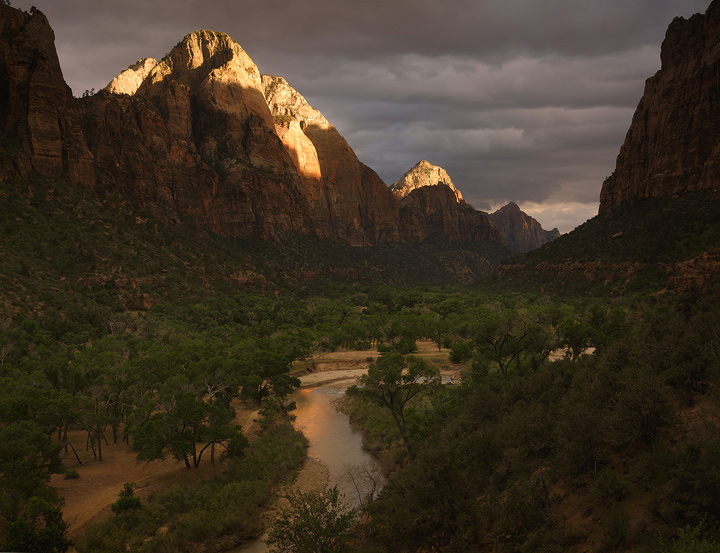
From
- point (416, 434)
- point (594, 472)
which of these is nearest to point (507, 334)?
Answer: point (416, 434)

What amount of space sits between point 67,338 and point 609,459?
60457 millimetres

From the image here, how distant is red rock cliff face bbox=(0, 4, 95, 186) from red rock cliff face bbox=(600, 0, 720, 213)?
119 meters

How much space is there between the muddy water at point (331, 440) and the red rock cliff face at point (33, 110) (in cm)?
6573

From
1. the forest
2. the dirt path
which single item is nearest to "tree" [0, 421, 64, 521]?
the forest

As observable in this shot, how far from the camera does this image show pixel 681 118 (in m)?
96.7

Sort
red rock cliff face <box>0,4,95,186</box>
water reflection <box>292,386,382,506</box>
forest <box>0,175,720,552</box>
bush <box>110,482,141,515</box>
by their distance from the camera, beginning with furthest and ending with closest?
red rock cliff face <box>0,4,95,186</box>, water reflection <box>292,386,382,506</box>, bush <box>110,482,141,515</box>, forest <box>0,175,720,552</box>

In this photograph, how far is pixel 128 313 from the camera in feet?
241

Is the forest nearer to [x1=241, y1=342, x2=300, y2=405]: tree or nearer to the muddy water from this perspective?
[x1=241, y1=342, x2=300, y2=405]: tree

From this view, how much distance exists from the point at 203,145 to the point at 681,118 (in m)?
145

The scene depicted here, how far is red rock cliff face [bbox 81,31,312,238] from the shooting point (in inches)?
4478

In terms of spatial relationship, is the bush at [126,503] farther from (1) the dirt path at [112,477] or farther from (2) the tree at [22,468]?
(2) the tree at [22,468]

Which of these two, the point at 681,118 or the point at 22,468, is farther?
the point at 681,118

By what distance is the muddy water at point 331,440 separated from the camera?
29516 millimetres

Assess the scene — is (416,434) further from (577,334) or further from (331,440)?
(577,334)
